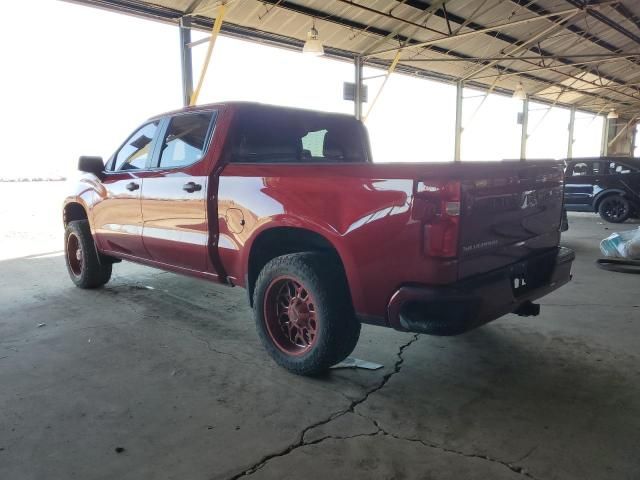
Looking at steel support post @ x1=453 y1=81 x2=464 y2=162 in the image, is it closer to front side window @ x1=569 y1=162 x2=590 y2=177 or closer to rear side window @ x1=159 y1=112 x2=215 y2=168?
front side window @ x1=569 y1=162 x2=590 y2=177

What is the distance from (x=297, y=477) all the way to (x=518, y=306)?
1567 millimetres

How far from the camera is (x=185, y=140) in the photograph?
375 centimetres

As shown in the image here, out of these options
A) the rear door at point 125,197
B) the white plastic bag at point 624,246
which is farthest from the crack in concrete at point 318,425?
the white plastic bag at point 624,246

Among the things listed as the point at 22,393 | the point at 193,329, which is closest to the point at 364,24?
the point at 193,329

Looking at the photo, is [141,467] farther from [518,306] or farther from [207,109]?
[207,109]

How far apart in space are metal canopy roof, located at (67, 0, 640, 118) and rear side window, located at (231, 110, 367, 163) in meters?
5.88

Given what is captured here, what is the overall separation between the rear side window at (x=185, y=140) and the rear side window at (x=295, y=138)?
0.95 ft

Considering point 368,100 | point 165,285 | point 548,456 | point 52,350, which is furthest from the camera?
point 368,100

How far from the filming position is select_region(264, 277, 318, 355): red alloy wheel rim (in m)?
2.97

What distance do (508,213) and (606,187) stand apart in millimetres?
8860

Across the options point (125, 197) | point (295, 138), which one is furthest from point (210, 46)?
point (295, 138)

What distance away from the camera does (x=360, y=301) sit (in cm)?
261

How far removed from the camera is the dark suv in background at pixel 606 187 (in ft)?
31.8

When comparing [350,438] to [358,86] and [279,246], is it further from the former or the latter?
[358,86]
